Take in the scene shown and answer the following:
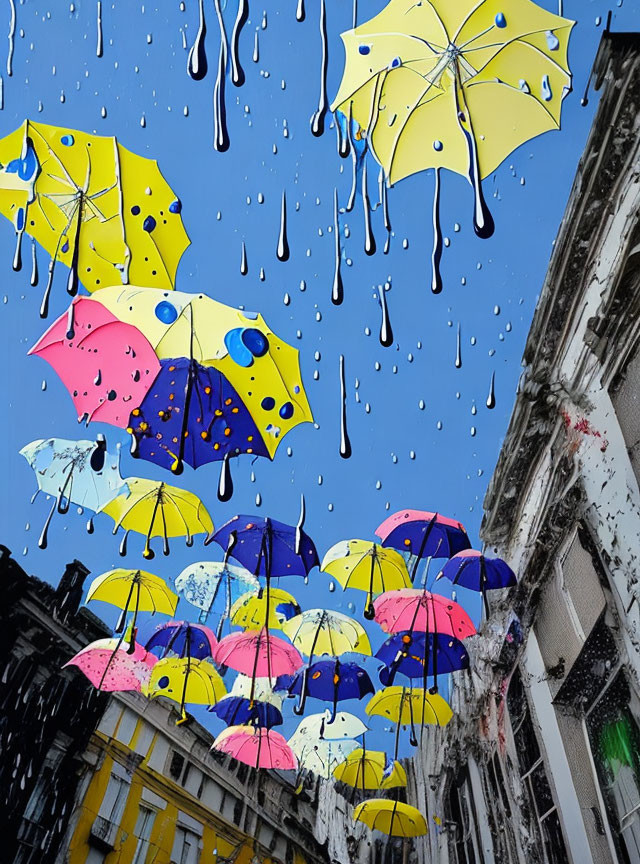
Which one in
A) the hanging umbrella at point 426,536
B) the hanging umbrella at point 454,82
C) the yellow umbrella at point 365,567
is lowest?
the hanging umbrella at point 426,536

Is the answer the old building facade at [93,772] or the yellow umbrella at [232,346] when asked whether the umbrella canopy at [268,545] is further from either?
the old building facade at [93,772]

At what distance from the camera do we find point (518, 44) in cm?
452

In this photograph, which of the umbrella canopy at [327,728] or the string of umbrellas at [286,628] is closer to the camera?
the string of umbrellas at [286,628]

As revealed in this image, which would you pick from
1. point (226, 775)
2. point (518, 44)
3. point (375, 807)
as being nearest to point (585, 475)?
point (518, 44)

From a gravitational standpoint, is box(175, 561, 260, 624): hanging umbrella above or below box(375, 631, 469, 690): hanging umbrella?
above

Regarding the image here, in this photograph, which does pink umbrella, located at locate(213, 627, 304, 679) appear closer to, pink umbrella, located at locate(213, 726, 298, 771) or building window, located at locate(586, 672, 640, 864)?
pink umbrella, located at locate(213, 726, 298, 771)

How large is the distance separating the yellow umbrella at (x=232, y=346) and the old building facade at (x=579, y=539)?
9.67 feet

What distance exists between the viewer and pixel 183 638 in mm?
8094

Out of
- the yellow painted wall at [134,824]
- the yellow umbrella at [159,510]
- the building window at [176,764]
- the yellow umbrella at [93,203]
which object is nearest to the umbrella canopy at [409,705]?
the yellow umbrella at [159,510]

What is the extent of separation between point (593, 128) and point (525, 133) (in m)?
1.60

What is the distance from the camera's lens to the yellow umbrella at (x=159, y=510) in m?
7.09

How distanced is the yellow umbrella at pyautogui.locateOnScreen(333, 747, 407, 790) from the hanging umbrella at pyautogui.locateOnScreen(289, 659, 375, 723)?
286 cm

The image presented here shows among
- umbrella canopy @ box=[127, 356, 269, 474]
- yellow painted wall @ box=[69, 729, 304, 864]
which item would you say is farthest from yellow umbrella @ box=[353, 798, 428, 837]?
umbrella canopy @ box=[127, 356, 269, 474]

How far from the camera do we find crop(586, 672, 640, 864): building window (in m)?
5.52
